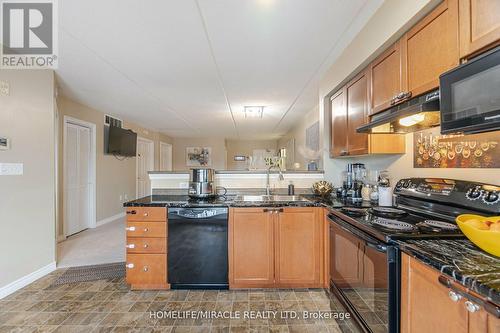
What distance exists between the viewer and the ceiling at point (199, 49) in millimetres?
1765

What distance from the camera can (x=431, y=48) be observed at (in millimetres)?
1277

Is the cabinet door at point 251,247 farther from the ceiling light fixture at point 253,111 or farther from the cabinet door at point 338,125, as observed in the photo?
the ceiling light fixture at point 253,111

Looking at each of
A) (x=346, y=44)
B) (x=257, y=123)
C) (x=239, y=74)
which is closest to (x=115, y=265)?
(x=239, y=74)

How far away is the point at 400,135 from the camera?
1.95 meters

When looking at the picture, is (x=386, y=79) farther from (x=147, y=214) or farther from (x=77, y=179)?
(x=77, y=179)

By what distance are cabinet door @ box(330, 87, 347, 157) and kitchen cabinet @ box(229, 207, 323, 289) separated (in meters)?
0.73

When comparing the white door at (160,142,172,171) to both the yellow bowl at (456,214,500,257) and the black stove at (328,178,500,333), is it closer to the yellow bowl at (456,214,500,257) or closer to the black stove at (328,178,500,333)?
the black stove at (328,178,500,333)

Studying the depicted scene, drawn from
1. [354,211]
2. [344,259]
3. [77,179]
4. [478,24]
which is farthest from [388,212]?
[77,179]

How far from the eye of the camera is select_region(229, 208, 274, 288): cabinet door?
2211 mm

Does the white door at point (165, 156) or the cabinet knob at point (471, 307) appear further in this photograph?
the white door at point (165, 156)

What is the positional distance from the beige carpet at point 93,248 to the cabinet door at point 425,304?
125 inches

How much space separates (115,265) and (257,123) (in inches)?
171

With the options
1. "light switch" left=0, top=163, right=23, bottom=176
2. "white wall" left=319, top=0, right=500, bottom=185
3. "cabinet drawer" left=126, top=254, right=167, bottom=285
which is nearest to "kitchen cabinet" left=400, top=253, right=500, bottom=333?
"white wall" left=319, top=0, right=500, bottom=185

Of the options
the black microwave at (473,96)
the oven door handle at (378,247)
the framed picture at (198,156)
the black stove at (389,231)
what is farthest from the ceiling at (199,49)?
the framed picture at (198,156)
